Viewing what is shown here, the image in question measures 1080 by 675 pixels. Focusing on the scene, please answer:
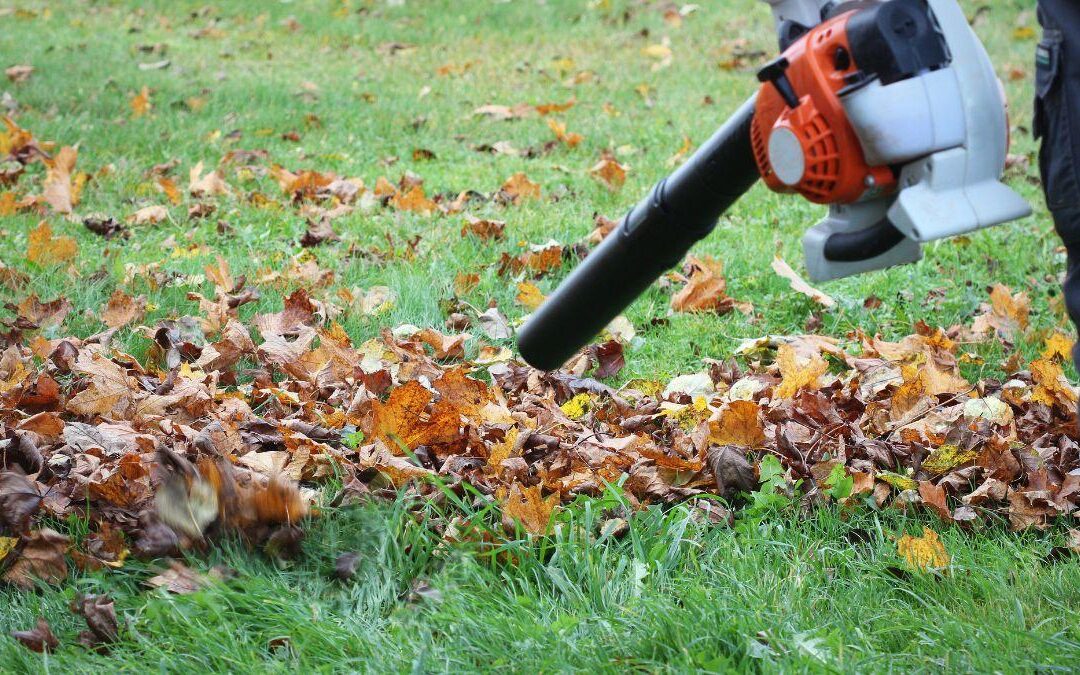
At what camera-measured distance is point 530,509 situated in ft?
7.00

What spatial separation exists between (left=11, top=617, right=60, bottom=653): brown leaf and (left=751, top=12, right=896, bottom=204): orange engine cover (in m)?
1.38

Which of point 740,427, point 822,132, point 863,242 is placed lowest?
point 740,427

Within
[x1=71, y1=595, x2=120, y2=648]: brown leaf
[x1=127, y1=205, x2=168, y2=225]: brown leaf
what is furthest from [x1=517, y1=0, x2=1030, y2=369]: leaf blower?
[x1=127, y1=205, x2=168, y2=225]: brown leaf

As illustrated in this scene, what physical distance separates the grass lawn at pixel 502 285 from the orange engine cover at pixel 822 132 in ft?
2.39

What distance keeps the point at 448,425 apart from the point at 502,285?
1437mm

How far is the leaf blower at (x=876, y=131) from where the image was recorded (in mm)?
1242

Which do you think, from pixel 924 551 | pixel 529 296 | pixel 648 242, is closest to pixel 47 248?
pixel 529 296

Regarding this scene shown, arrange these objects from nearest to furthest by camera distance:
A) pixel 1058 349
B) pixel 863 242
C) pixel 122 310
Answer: pixel 863 242 → pixel 1058 349 → pixel 122 310

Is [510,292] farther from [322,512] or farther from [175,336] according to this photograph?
[322,512]

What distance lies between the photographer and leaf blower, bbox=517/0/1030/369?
1.24 metres

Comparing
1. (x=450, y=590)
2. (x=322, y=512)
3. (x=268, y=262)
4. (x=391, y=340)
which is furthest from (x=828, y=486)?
(x=268, y=262)

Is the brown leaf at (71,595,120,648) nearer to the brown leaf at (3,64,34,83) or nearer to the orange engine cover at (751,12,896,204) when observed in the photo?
the orange engine cover at (751,12,896,204)

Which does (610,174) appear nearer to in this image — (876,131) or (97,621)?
(97,621)

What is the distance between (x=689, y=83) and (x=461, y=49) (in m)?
2.18
